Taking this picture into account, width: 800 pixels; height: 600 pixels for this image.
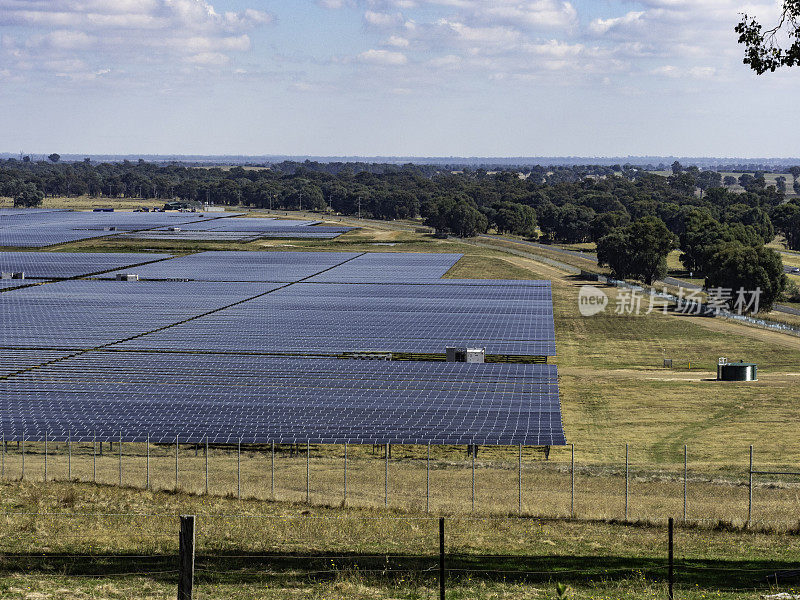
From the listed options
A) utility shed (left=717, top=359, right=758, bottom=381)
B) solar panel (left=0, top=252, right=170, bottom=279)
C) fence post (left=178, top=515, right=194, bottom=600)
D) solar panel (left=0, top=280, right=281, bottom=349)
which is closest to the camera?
fence post (left=178, top=515, right=194, bottom=600)

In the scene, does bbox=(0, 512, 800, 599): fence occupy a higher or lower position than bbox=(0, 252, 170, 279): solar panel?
higher

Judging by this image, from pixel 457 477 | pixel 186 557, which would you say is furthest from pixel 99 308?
pixel 186 557

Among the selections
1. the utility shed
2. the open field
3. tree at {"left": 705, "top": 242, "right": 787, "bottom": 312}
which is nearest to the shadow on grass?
the open field

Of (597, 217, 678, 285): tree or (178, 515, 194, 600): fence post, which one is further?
(597, 217, 678, 285): tree

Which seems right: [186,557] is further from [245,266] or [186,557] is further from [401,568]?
[245,266]

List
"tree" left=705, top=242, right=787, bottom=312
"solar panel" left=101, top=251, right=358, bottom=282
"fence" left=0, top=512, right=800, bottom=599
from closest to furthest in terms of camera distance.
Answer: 1. "fence" left=0, top=512, right=800, bottom=599
2. "tree" left=705, top=242, right=787, bottom=312
3. "solar panel" left=101, top=251, right=358, bottom=282

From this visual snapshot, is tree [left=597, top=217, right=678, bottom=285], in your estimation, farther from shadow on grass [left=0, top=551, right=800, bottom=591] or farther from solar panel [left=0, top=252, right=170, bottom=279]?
shadow on grass [left=0, top=551, right=800, bottom=591]

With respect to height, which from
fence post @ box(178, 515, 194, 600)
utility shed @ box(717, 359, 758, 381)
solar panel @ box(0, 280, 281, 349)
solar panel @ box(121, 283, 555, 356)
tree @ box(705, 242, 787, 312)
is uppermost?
fence post @ box(178, 515, 194, 600)
